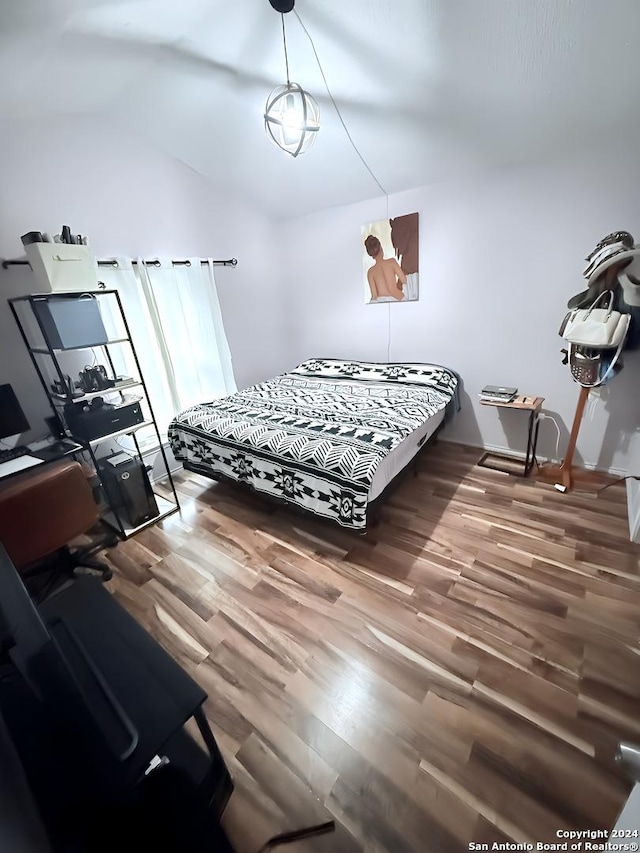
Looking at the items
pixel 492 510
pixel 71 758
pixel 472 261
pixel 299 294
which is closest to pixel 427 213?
pixel 472 261

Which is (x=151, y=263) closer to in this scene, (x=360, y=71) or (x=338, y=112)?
(x=338, y=112)

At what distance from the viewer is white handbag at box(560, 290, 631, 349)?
1.88 metres

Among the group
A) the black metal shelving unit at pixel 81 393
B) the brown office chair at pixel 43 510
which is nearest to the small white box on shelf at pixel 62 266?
the black metal shelving unit at pixel 81 393

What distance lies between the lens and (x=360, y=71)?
1790 millimetres

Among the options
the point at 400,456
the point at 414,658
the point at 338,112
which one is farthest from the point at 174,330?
the point at 414,658

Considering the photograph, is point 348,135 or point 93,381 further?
point 348,135

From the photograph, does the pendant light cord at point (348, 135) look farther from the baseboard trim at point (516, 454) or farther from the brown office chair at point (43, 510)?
the brown office chair at point (43, 510)

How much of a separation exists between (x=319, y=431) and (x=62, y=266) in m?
1.74

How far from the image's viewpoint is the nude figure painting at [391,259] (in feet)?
9.53

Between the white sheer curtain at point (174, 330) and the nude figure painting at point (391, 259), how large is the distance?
1.48 metres

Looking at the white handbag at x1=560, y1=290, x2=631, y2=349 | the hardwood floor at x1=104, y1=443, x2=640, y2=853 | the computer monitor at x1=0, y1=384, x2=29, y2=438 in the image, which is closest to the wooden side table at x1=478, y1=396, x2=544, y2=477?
the hardwood floor at x1=104, y1=443, x2=640, y2=853

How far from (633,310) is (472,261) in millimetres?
1166

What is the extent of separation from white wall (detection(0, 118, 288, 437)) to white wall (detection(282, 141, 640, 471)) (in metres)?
0.86

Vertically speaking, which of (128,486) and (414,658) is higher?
(128,486)
